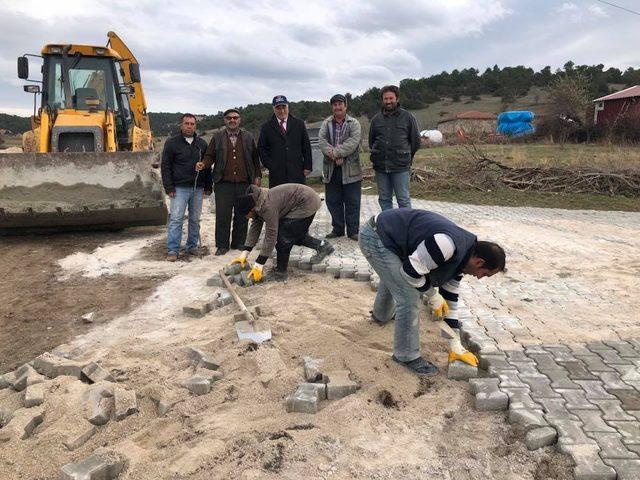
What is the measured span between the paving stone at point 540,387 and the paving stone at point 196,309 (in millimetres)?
2879

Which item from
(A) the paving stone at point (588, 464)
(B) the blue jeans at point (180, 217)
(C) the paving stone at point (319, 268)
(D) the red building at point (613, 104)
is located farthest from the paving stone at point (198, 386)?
(D) the red building at point (613, 104)

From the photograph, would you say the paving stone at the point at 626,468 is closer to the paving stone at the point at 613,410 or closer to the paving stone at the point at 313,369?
the paving stone at the point at 613,410

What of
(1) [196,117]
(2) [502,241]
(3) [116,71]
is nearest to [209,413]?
(1) [196,117]

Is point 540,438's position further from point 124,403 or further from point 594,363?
point 124,403

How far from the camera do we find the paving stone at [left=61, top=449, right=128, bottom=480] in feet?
8.54

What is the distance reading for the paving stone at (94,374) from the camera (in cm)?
369

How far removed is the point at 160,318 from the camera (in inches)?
195

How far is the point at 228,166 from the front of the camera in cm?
704

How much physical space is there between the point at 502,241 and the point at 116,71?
7.24 metres

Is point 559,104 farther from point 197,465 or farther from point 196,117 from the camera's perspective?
point 197,465

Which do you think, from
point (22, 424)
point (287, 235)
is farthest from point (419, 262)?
point (287, 235)

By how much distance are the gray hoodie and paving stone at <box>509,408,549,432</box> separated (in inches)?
127

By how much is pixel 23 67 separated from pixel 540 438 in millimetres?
9158

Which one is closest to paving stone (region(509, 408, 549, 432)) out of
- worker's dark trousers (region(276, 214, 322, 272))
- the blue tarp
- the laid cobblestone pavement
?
the laid cobblestone pavement
